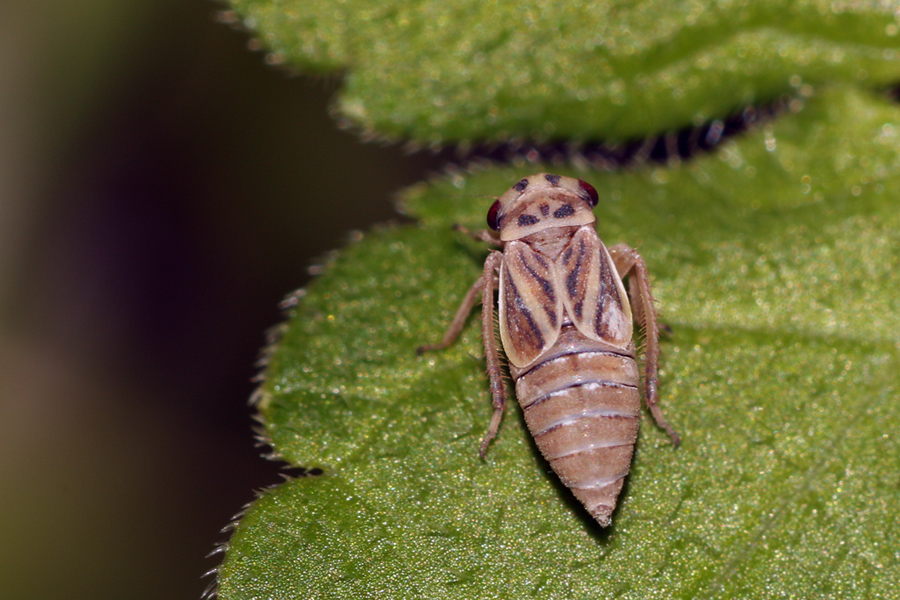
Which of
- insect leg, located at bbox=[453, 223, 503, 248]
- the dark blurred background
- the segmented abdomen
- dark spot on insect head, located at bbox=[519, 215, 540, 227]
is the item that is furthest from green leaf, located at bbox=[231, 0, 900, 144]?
the segmented abdomen

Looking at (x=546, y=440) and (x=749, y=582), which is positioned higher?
(x=546, y=440)

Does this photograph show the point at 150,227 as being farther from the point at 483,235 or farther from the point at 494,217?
the point at 494,217

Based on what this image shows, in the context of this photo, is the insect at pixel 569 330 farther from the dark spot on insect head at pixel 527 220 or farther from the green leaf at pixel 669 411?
the green leaf at pixel 669 411

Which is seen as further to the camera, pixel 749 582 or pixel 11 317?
pixel 11 317

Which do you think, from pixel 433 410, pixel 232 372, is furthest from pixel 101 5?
pixel 433 410

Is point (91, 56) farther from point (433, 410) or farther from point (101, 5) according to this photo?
point (433, 410)

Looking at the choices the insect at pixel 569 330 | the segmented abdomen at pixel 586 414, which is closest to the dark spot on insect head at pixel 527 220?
the insect at pixel 569 330

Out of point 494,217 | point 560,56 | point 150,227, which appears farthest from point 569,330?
point 150,227

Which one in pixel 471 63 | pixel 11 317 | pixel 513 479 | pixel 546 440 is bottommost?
pixel 513 479
